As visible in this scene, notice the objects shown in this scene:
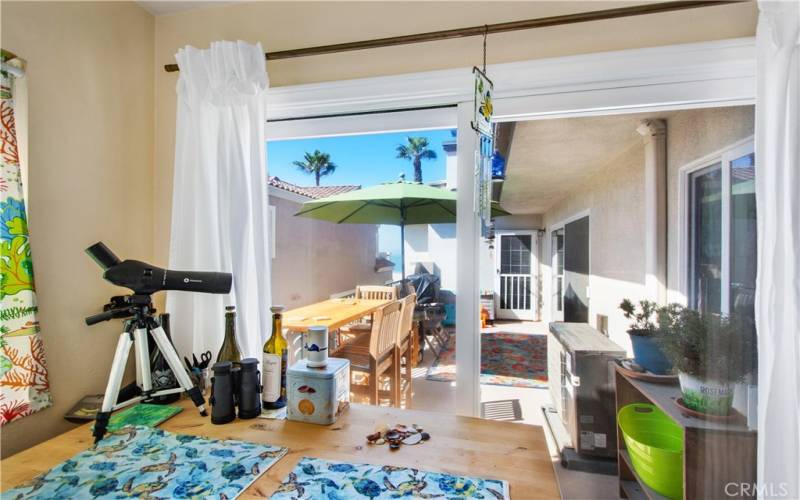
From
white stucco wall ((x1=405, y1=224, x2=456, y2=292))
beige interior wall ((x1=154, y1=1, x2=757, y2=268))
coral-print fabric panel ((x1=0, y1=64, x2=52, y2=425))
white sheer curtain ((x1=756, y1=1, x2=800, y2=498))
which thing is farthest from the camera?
white stucco wall ((x1=405, y1=224, x2=456, y2=292))

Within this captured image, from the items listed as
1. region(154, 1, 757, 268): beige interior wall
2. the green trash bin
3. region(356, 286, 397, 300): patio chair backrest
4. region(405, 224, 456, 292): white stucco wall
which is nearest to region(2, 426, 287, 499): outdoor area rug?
region(356, 286, 397, 300): patio chair backrest

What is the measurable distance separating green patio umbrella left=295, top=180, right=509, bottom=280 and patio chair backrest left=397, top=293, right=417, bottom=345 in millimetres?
109

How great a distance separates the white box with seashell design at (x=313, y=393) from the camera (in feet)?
3.55

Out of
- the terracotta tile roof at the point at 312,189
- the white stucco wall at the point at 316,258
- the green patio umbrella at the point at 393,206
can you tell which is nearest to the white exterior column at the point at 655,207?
the green patio umbrella at the point at 393,206

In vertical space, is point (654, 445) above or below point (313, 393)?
below

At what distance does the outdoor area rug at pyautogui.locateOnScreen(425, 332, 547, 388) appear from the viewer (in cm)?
145

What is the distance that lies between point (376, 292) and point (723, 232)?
1271 mm

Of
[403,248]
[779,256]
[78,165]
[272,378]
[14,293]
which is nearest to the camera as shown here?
[779,256]

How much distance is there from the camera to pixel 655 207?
1.34 m

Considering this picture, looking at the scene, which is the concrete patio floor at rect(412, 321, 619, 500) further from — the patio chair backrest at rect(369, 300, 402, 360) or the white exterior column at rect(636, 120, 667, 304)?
the white exterior column at rect(636, 120, 667, 304)

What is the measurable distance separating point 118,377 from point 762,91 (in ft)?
6.45

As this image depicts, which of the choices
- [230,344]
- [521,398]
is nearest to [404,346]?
[521,398]

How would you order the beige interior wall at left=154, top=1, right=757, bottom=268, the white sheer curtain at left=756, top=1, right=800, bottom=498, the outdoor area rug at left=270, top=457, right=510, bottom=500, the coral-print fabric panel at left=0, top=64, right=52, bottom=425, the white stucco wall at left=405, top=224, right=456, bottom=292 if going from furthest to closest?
the white stucco wall at left=405, top=224, right=456, bottom=292 → the beige interior wall at left=154, top=1, right=757, bottom=268 → the coral-print fabric panel at left=0, top=64, right=52, bottom=425 → the white sheer curtain at left=756, top=1, right=800, bottom=498 → the outdoor area rug at left=270, top=457, right=510, bottom=500

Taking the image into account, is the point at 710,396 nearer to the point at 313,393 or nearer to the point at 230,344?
the point at 313,393
